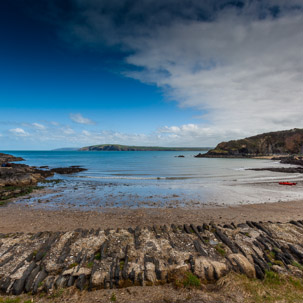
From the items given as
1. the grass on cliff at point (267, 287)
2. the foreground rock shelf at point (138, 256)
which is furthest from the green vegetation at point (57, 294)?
the grass on cliff at point (267, 287)

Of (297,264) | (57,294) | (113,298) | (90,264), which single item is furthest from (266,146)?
(57,294)

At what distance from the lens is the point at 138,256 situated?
26.5 feet

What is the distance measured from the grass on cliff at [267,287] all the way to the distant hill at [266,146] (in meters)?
149

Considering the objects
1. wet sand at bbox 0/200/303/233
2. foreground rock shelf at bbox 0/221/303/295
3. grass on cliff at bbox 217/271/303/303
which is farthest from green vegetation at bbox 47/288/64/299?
wet sand at bbox 0/200/303/233

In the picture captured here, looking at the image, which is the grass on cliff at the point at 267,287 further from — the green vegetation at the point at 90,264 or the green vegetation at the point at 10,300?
the green vegetation at the point at 10,300

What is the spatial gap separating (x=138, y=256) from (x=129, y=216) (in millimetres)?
7958

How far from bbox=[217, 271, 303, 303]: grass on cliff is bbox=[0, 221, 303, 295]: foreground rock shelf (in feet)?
1.13

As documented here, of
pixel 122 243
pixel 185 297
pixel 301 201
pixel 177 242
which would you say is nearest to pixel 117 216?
pixel 122 243

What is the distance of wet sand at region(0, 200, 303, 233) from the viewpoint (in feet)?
45.0

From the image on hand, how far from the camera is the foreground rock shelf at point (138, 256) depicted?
22.9 feet


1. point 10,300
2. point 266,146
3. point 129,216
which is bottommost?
point 129,216

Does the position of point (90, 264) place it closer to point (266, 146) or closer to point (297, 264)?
point (297, 264)

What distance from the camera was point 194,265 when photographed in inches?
295

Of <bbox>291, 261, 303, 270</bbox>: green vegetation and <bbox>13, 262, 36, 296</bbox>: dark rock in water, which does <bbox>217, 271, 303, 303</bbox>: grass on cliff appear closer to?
<bbox>291, 261, 303, 270</bbox>: green vegetation
